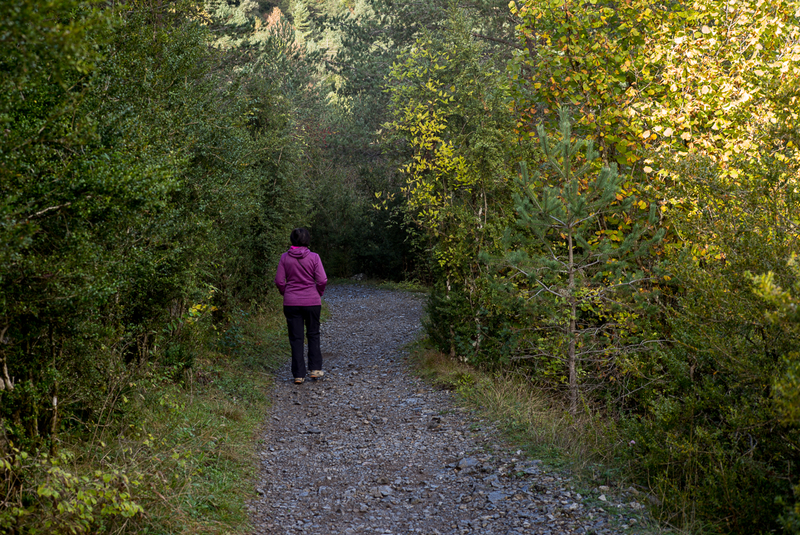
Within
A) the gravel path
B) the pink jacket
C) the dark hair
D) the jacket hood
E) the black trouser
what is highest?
the dark hair

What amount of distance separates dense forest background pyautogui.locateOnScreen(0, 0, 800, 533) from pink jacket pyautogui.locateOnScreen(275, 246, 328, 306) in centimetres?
98

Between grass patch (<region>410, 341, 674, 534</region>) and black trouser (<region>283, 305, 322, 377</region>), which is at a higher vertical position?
black trouser (<region>283, 305, 322, 377</region>)

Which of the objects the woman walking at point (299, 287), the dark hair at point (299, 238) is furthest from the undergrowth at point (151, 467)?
the dark hair at point (299, 238)

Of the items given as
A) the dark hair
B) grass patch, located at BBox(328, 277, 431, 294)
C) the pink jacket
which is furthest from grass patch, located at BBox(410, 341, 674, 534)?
grass patch, located at BBox(328, 277, 431, 294)

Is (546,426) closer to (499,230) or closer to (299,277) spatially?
(499,230)

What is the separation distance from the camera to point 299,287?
Answer: 8.23 meters

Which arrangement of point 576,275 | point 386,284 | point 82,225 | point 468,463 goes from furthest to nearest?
point 386,284 < point 576,275 < point 468,463 < point 82,225

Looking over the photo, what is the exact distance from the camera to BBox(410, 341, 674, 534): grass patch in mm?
4402

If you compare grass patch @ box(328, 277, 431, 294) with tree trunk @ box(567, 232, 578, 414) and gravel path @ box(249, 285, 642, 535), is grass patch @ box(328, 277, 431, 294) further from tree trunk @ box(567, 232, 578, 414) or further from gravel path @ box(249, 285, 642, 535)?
tree trunk @ box(567, 232, 578, 414)

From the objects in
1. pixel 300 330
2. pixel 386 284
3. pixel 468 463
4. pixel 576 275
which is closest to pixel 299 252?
pixel 300 330

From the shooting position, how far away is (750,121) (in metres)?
5.58

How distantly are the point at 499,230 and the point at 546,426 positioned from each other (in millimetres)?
2920

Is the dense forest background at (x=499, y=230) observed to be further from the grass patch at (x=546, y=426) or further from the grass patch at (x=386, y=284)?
the grass patch at (x=386, y=284)

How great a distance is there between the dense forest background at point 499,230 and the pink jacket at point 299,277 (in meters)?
0.98
